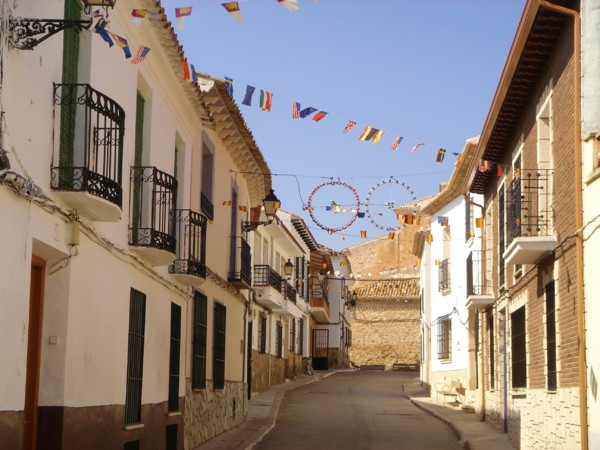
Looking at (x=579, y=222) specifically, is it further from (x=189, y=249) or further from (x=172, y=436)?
(x=172, y=436)

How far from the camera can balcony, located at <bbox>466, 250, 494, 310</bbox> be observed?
67.8 feet

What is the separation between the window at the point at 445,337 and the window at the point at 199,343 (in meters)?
13.2

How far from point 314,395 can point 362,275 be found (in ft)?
120

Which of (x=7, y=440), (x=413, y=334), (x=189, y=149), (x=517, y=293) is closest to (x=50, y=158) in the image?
(x=7, y=440)

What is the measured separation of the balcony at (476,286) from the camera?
20.7 m

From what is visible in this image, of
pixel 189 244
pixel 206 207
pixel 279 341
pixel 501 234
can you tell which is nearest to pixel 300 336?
pixel 279 341

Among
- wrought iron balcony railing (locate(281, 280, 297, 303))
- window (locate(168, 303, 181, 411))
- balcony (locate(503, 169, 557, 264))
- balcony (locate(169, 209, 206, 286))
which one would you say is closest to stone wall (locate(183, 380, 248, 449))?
window (locate(168, 303, 181, 411))

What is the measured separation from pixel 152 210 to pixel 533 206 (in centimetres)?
525

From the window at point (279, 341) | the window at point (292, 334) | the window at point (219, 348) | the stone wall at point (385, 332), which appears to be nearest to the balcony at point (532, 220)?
the window at point (219, 348)

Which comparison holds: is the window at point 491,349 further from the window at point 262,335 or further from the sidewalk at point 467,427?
the window at point 262,335

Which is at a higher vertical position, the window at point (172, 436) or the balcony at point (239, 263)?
the balcony at point (239, 263)

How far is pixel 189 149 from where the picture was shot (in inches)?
671

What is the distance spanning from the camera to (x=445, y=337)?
30953mm

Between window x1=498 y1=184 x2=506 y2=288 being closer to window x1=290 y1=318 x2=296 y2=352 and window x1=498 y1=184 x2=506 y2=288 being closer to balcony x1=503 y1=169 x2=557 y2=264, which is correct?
balcony x1=503 y1=169 x2=557 y2=264
